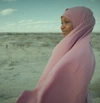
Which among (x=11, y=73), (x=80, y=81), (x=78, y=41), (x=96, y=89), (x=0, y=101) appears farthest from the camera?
(x=11, y=73)

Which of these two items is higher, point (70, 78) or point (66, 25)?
point (66, 25)

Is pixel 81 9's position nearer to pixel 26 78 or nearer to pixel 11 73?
pixel 26 78

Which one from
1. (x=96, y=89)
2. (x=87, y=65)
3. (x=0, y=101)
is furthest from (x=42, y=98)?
(x=96, y=89)

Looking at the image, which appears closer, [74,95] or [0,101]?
[74,95]

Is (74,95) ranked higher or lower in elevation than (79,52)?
lower

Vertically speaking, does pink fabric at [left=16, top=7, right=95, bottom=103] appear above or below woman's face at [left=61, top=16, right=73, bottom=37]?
below

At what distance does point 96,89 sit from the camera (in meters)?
4.08

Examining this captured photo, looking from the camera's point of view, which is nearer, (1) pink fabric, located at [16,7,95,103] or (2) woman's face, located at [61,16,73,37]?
(1) pink fabric, located at [16,7,95,103]

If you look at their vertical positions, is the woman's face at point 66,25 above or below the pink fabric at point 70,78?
above

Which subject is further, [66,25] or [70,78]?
[66,25]

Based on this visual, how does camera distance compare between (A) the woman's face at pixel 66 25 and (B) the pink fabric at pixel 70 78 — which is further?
(A) the woman's face at pixel 66 25

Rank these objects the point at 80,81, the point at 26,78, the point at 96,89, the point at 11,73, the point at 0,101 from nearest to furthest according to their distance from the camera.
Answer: the point at 80,81, the point at 0,101, the point at 96,89, the point at 26,78, the point at 11,73

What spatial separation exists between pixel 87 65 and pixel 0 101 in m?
2.96

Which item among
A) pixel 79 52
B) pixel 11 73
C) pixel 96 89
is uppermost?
pixel 79 52
